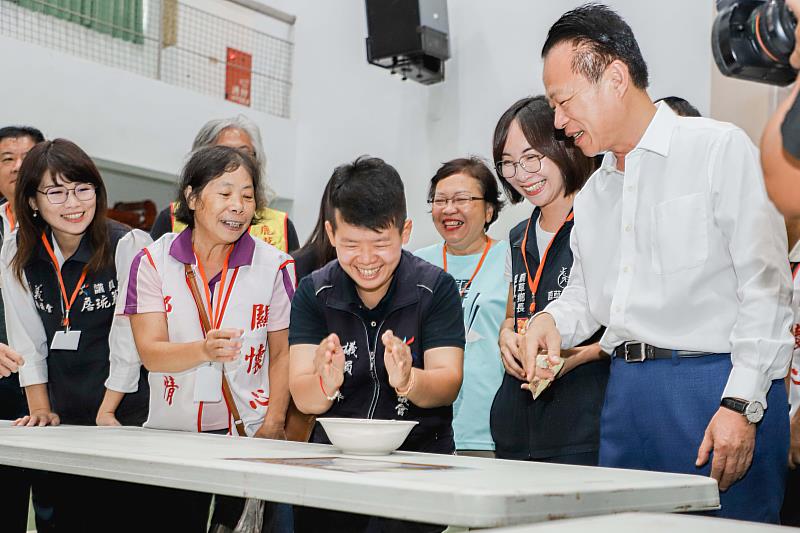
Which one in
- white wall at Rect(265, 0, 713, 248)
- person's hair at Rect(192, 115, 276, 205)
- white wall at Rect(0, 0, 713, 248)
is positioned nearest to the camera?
person's hair at Rect(192, 115, 276, 205)

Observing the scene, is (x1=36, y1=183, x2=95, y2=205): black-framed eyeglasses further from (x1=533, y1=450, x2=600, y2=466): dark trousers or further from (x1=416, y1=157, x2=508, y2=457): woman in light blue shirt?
(x1=533, y1=450, x2=600, y2=466): dark trousers

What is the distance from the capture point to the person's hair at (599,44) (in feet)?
5.91

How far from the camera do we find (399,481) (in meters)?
1.14

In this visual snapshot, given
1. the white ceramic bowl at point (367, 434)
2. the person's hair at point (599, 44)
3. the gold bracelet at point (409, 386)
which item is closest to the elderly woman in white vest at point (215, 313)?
the gold bracelet at point (409, 386)

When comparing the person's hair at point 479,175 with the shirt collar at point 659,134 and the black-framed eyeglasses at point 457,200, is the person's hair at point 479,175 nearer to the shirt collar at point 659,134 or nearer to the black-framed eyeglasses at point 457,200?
the black-framed eyeglasses at point 457,200

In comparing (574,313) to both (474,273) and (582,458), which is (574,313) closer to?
(582,458)

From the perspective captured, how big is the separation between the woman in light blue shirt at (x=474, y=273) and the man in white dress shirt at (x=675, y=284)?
0.78m

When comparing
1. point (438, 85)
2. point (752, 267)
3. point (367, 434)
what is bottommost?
point (367, 434)

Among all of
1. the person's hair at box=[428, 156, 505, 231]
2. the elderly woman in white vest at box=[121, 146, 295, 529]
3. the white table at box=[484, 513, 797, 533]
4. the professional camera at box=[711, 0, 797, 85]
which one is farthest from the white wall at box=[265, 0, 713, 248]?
the white table at box=[484, 513, 797, 533]

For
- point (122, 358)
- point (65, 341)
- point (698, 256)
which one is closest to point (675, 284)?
point (698, 256)

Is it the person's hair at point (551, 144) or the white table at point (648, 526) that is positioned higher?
the person's hair at point (551, 144)

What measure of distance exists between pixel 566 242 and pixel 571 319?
14.5 inches

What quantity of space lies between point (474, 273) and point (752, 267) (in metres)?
1.33

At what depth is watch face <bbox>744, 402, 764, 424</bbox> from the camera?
1.52m
